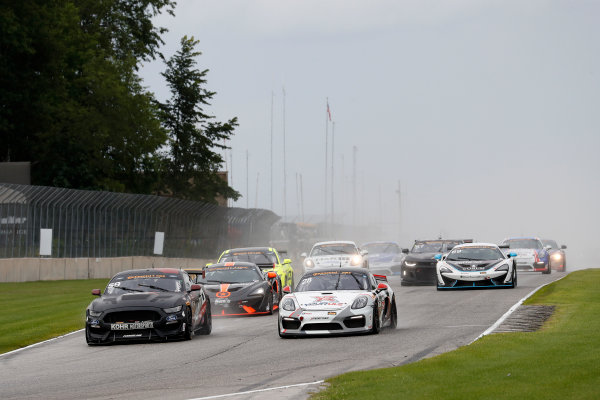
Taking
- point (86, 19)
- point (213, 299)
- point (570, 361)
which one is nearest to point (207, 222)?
point (86, 19)

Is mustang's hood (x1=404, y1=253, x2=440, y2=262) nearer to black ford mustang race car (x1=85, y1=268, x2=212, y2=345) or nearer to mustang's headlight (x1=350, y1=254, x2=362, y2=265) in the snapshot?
mustang's headlight (x1=350, y1=254, x2=362, y2=265)

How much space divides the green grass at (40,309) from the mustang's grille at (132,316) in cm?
196

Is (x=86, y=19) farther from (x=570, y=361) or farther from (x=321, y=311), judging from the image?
(x=570, y=361)

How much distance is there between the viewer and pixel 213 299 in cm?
2369

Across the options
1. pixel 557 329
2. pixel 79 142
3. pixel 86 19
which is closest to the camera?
pixel 557 329

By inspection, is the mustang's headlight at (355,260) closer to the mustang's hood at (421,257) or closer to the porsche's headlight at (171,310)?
the mustang's hood at (421,257)

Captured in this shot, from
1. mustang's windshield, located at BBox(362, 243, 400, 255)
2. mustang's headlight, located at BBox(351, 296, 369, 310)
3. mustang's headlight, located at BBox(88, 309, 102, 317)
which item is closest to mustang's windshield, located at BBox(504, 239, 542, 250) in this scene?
mustang's windshield, located at BBox(362, 243, 400, 255)

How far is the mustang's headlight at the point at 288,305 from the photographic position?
1805 centimetres

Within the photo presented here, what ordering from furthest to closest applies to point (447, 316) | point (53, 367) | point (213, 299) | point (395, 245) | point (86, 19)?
point (86, 19) → point (395, 245) → point (213, 299) → point (447, 316) → point (53, 367)

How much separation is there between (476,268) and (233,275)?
7.64 meters

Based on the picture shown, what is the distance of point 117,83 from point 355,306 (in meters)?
45.0

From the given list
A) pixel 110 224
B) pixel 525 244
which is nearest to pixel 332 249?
pixel 525 244

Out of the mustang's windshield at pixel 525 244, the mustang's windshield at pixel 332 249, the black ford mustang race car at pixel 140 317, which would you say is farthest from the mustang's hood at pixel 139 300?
the mustang's windshield at pixel 525 244

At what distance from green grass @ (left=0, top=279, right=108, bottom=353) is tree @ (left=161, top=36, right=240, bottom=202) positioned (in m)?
37.6
